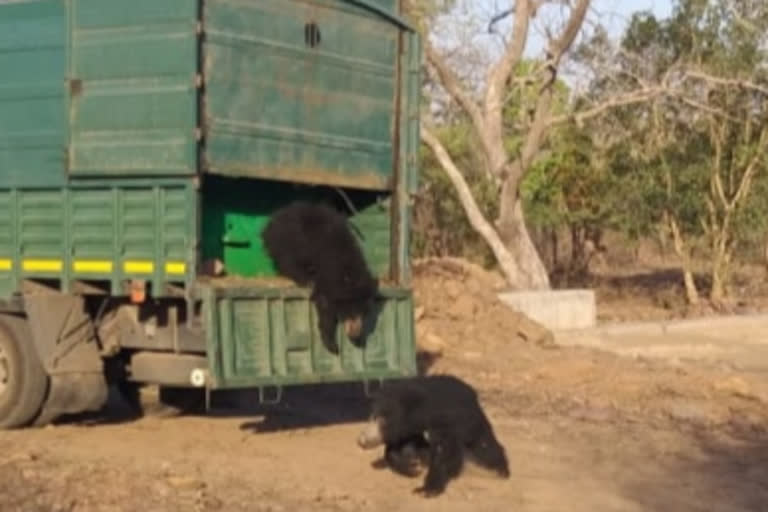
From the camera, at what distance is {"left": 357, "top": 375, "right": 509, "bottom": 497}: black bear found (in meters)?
8.78

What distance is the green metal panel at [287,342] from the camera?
9.80 meters

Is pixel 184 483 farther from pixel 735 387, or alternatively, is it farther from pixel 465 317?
pixel 465 317

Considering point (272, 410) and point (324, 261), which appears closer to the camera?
point (324, 261)

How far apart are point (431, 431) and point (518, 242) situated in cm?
1355

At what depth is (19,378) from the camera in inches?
422

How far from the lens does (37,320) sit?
10.6 m

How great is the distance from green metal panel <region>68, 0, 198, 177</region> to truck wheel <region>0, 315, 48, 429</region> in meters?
1.31

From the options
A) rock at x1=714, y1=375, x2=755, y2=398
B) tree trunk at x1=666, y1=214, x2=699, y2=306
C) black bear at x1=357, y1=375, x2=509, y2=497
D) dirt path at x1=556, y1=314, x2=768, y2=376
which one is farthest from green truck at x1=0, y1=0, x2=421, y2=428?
tree trunk at x1=666, y1=214, x2=699, y2=306

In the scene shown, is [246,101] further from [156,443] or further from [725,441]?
[725,441]

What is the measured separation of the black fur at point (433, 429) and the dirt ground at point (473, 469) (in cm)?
13

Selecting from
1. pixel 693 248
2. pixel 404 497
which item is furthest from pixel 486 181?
pixel 404 497

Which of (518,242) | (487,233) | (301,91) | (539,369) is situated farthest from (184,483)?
(518,242)

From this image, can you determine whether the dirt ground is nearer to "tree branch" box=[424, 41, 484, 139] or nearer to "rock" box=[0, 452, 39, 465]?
"rock" box=[0, 452, 39, 465]

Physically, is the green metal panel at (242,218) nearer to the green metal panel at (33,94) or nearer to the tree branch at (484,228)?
the green metal panel at (33,94)
